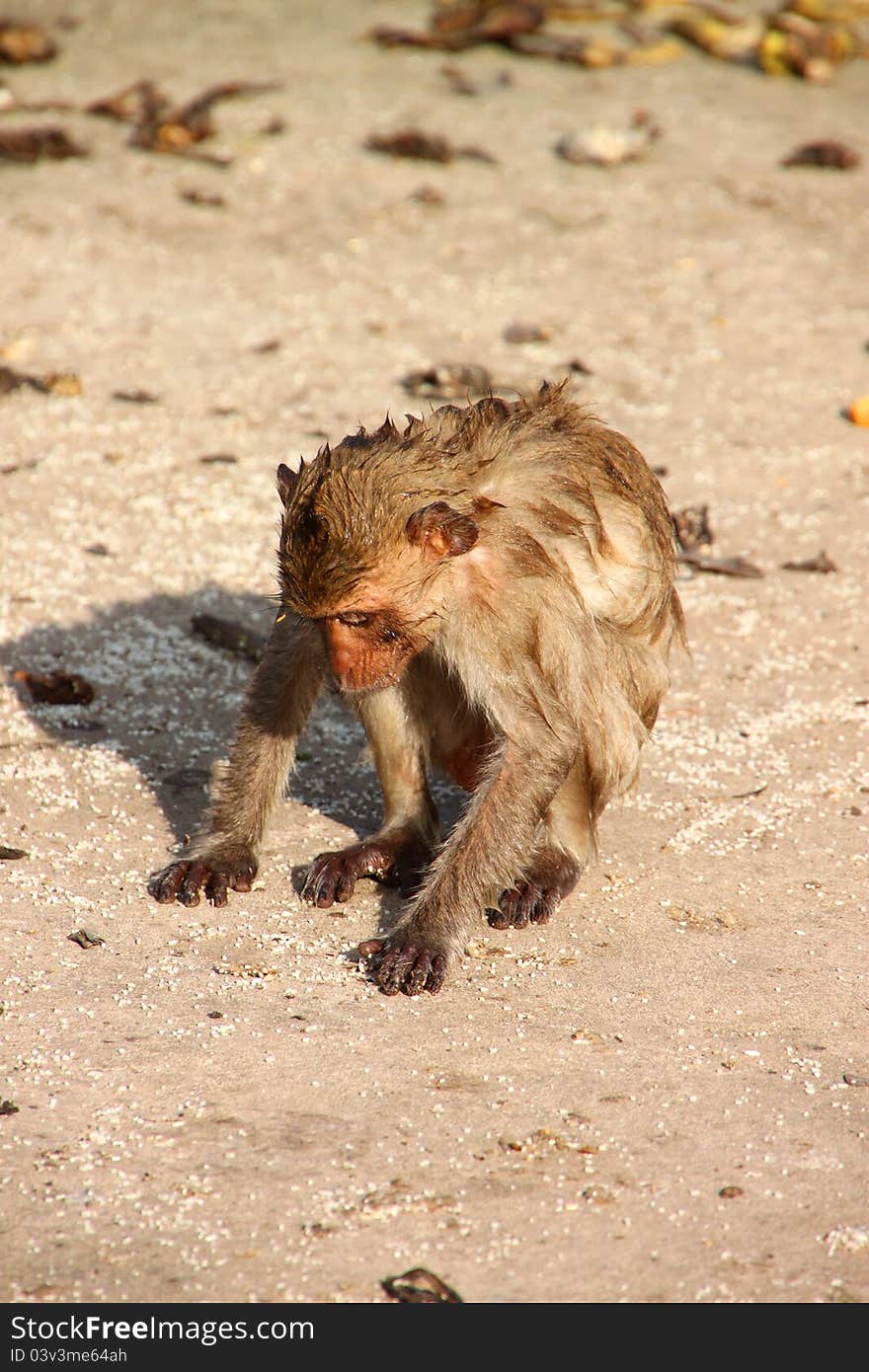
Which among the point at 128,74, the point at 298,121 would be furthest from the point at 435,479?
the point at 128,74

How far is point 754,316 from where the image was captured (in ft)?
30.6

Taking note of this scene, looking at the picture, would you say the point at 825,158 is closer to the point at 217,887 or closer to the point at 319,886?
the point at 319,886

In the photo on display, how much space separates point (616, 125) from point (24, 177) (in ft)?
12.8

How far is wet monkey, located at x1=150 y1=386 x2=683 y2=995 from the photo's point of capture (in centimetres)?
432

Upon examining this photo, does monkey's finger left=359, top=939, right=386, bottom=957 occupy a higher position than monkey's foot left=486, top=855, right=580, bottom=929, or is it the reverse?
monkey's finger left=359, top=939, right=386, bottom=957

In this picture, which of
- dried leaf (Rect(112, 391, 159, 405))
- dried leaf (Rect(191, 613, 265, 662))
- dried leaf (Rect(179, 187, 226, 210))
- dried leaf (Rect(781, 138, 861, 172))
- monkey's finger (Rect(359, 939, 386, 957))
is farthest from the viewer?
dried leaf (Rect(781, 138, 861, 172))

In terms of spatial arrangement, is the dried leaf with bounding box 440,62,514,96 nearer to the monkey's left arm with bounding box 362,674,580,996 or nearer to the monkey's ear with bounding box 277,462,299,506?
the monkey's ear with bounding box 277,462,299,506

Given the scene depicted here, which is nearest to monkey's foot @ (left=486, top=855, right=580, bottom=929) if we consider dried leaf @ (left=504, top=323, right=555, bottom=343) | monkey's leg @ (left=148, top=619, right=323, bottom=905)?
monkey's leg @ (left=148, top=619, right=323, bottom=905)

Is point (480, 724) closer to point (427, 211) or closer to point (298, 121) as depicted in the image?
point (427, 211)

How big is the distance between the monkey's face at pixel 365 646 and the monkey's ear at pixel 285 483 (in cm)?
37

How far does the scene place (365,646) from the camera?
4387 mm

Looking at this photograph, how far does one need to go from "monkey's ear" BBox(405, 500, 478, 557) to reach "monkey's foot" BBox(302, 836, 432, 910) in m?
1.02

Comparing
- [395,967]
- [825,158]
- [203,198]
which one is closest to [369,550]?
[395,967]

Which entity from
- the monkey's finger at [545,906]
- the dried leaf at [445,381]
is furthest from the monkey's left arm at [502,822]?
the dried leaf at [445,381]
